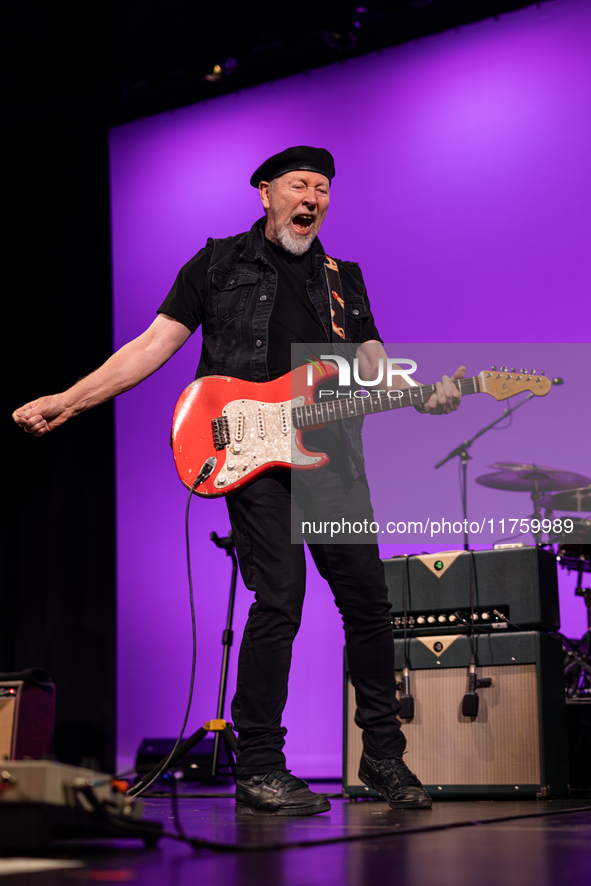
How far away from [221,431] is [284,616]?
1.57ft

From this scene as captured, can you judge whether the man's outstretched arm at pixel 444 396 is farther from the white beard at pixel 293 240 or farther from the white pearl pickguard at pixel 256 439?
the white beard at pixel 293 240

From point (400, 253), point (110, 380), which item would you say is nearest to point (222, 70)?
point (400, 253)

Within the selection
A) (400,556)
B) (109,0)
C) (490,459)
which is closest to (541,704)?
(400,556)

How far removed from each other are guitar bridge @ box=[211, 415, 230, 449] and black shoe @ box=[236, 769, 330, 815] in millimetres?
760

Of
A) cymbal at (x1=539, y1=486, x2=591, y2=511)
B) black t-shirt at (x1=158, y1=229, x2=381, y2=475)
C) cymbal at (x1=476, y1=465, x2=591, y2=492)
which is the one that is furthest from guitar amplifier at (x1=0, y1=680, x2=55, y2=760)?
cymbal at (x1=539, y1=486, x2=591, y2=511)

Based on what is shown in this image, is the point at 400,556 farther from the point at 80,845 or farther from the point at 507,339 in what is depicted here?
the point at 80,845

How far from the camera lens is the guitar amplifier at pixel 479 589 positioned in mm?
2682

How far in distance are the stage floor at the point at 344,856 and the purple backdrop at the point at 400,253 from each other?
2.11 meters

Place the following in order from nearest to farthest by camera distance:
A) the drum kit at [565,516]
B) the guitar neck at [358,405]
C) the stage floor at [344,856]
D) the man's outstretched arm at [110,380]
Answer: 1. the stage floor at [344,856]
2. the man's outstretched arm at [110,380]
3. the guitar neck at [358,405]
4. the drum kit at [565,516]

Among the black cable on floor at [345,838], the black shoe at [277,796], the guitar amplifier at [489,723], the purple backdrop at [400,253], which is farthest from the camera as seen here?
the purple backdrop at [400,253]

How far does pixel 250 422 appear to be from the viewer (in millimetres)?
2129

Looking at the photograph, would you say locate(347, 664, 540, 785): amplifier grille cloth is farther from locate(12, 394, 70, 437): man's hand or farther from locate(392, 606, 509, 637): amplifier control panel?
locate(12, 394, 70, 437): man's hand

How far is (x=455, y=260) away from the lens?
164 inches

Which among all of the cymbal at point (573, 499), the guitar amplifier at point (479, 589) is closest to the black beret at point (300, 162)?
the guitar amplifier at point (479, 589)
